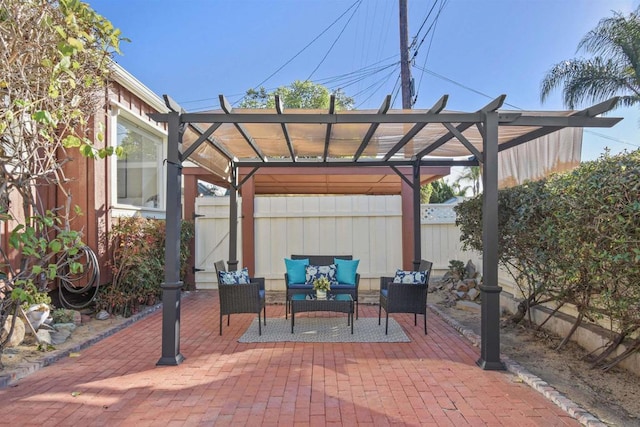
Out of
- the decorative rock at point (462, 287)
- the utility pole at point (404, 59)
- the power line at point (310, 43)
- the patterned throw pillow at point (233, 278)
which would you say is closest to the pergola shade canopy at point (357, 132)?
the patterned throw pillow at point (233, 278)

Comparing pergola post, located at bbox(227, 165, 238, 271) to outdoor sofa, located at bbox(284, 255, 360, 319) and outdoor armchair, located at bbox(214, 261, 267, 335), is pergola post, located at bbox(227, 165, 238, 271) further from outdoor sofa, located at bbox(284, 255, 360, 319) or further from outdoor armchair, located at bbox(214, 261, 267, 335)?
outdoor armchair, located at bbox(214, 261, 267, 335)

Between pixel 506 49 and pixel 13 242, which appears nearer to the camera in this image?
pixel 13 242

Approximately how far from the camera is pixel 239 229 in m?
7.74

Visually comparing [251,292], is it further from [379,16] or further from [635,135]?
[635,135]

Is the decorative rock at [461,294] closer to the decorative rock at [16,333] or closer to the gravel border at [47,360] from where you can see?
the gravel border at [47,360]

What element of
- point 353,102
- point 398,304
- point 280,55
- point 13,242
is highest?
point 280,55

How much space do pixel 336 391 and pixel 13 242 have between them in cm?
303

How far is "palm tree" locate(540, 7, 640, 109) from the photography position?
1085cm

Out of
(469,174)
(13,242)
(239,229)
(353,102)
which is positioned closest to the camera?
(13,242)

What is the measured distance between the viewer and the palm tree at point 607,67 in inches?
427

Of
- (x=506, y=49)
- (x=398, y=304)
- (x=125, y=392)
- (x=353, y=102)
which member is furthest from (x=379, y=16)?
(x=125, y=392)

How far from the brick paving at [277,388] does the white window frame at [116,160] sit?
2.37m

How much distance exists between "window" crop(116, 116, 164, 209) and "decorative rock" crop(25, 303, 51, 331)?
2176 mm

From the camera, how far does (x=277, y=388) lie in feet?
10.1
